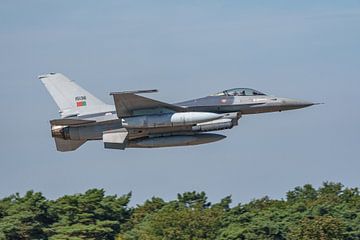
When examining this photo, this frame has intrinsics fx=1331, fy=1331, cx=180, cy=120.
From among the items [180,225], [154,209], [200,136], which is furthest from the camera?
[154,209]

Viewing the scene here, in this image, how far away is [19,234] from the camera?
68.6 m

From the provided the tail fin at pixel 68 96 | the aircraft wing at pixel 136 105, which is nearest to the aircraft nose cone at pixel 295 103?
the aircraft wing at pixel 136 105

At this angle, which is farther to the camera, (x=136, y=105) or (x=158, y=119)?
(x=136, y=105)

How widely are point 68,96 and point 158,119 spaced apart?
18.5 ft

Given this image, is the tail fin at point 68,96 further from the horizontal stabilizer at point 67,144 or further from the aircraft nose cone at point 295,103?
the aircraft nose cone at point 295,103

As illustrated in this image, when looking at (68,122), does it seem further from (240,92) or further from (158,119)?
(240,92)

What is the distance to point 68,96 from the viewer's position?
180 ft

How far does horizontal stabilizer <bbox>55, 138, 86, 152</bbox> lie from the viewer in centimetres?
5316

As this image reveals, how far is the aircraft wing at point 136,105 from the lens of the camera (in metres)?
51.2

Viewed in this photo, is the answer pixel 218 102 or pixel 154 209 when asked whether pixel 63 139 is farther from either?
pixel 154 209

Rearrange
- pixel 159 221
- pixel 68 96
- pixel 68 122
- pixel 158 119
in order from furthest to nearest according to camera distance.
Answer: pixel 159 221 → pixel 68 96 → pixel 68 122 → pixel 158 119

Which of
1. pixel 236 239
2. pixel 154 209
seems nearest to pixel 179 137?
pixel 236 239

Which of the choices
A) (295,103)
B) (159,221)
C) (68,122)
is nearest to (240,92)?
(295,103)

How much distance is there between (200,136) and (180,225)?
20935 millimetres
